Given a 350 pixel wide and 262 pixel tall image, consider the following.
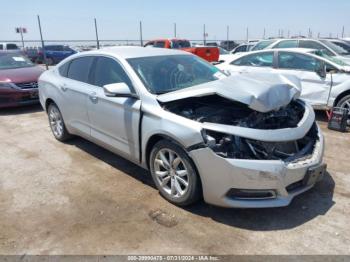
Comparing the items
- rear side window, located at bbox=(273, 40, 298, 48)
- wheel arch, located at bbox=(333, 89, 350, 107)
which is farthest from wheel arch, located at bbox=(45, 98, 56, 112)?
rear side window, located at bbox=(273, 40, 298, 48)

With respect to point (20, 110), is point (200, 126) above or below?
above

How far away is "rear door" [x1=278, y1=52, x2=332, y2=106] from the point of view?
6.32 m

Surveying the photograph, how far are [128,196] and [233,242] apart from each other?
140 cm

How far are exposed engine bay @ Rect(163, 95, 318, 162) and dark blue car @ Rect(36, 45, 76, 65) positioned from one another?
22.9 m

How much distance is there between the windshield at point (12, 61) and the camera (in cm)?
898

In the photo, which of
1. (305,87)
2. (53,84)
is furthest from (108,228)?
(305,87)

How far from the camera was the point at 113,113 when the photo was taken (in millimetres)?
4062

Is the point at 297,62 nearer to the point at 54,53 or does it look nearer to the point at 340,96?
the point at 340,96

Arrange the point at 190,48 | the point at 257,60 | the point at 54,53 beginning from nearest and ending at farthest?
the point at 257,60
the point at 190,48
the point at 54,53

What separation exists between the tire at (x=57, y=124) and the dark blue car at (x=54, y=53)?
20131mm

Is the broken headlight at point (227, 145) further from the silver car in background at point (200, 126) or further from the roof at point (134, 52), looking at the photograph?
the roof at point (134, 52)

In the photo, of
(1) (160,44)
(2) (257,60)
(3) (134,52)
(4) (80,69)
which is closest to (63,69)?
(4) (80,69)

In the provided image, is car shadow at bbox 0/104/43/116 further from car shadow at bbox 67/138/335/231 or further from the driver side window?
car shadow at bbox 67/138/335/231

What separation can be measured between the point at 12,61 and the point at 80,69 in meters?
5.47
